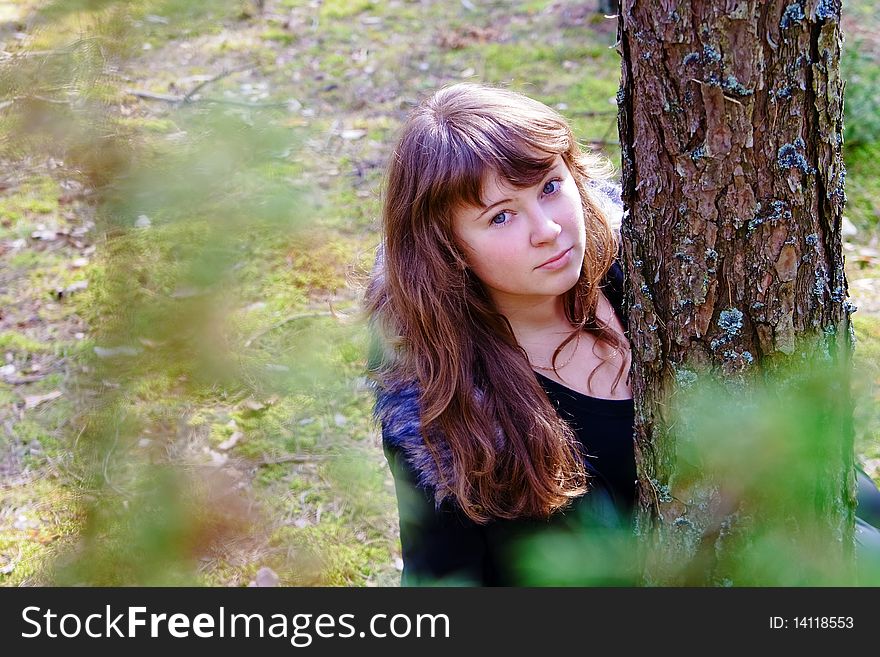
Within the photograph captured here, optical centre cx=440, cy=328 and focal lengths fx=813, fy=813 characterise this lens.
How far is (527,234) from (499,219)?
7 cm

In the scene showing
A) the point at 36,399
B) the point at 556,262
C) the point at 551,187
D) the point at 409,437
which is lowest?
the point at 36,399

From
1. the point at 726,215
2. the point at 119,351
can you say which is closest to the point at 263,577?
the point at 119,351

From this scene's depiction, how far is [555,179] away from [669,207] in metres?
0.51

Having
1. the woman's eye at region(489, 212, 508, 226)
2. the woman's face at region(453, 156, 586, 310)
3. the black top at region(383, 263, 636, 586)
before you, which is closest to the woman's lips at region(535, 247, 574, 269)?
the woman's face at region(453, 156, 586, 310)

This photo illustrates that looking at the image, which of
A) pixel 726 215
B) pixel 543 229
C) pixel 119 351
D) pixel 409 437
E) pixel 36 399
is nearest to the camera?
pixel 119 351

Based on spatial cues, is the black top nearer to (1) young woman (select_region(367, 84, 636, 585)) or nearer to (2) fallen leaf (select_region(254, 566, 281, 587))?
(1) young woman (select_region(367, 84, 636, 585))

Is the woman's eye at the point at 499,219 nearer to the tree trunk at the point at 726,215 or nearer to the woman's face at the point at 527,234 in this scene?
the woman's face at the point at 527,234

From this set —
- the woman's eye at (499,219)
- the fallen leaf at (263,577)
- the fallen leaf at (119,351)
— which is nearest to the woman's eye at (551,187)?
the woman's eye at (499,219)

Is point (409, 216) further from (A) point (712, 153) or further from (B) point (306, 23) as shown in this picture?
(B) point (306, 23)

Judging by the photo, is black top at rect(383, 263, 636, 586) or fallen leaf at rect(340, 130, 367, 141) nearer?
black top at rect(383, 263, 636, 586)

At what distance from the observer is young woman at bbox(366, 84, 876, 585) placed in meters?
1.65

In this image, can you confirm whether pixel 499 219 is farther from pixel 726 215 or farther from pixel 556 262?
pixel 726 215

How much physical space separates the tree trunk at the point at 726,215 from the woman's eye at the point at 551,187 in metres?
0.38

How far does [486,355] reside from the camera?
70.5 inches
